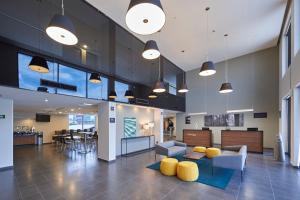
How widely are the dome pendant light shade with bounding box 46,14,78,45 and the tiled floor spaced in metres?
3.28

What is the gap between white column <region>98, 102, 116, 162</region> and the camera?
20.8ft

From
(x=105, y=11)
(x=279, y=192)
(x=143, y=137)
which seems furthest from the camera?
(x=143, y=137)

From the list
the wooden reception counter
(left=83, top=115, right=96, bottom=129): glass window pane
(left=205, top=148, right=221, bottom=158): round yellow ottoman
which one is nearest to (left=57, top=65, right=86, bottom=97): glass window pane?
(left=205, top=148, right=221, bottom=158): round yellow ottoman

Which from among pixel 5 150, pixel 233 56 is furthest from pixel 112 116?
pixel 233 56

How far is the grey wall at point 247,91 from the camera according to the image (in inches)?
356

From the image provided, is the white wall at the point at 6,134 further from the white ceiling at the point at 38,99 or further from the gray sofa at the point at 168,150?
the gray sofa at the point at 168,150

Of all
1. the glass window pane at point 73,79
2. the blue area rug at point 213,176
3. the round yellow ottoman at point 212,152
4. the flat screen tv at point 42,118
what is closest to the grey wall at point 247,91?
the round yellow ottoman at point 212,152

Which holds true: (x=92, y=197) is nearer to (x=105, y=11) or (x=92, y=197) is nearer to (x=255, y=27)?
(x=105, y=11)

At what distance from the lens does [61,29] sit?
2.15 metres

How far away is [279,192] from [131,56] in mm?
7059

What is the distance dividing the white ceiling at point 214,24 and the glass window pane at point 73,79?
228 centimetres

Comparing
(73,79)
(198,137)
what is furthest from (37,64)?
(198,137)

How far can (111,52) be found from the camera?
6680 mm

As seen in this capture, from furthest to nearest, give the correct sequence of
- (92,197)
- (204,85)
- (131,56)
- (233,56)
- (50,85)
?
(204,85) → (233,56) → (131,56) → (50,85) → (92,197)
